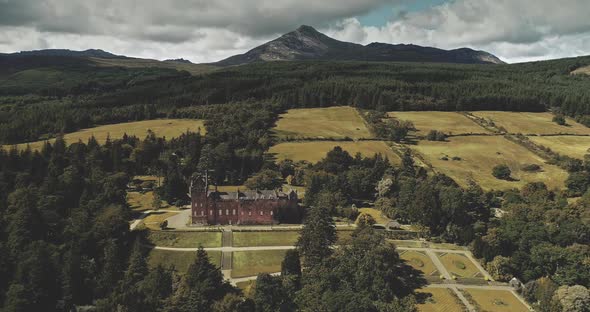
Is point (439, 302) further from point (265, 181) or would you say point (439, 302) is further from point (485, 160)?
point (485, 160)

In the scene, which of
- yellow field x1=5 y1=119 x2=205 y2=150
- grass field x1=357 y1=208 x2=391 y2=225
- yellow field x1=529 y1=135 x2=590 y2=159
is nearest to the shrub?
yellow field x1=529 y1=135 x2=590 y2=159

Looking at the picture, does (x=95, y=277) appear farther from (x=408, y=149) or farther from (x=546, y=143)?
(x=546, y=143)

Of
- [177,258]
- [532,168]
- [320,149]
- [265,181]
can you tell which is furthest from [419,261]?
[532,168]

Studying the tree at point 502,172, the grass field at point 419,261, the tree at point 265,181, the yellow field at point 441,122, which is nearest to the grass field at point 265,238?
the grass field at point 419,261

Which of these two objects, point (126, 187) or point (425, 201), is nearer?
point (425, 201)

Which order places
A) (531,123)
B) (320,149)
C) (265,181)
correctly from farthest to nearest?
(531,123)
(320,149)
(265,181)

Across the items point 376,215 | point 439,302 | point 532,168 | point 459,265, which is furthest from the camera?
point 532,168

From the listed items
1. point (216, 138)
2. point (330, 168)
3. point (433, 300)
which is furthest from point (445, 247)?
point (216, 138)
